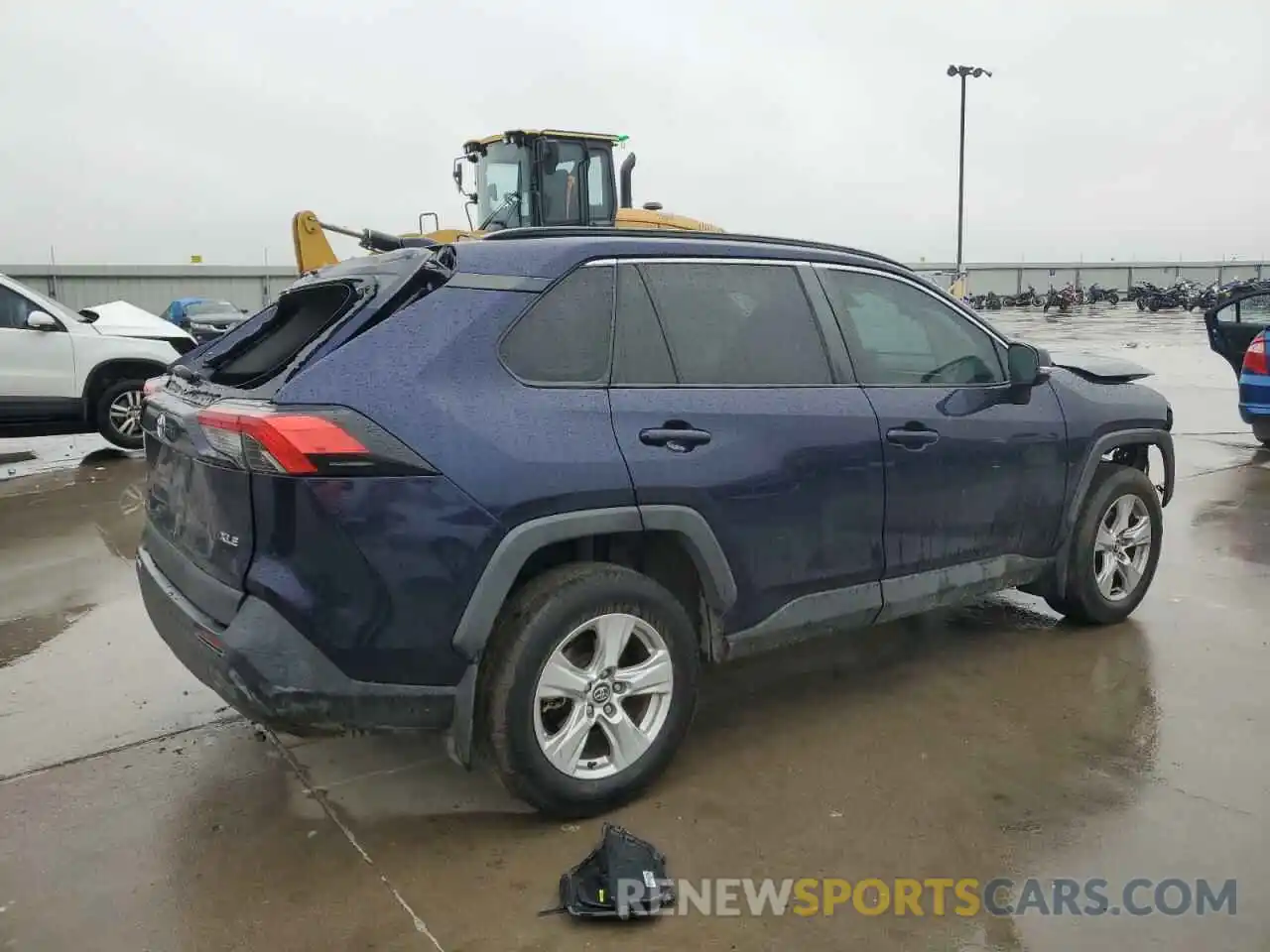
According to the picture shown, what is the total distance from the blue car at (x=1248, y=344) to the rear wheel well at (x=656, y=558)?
321 inches

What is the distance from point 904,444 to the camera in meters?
3.82

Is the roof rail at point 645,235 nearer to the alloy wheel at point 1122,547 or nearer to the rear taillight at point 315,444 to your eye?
the rear taillight at point 315,444

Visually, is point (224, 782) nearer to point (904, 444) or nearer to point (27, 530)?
point (904, 444)

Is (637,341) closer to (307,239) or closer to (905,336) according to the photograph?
(905,336)

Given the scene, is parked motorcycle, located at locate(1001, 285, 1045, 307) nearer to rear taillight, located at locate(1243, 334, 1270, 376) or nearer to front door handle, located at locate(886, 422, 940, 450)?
rear taillight, located at locate(1243, 334, 1270, 376)

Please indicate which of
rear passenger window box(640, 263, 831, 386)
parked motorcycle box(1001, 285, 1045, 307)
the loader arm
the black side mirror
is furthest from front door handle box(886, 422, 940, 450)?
parked motorcycle box(1001, 285, 1045, 307)

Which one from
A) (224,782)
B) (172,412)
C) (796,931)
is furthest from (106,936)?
(796,931)

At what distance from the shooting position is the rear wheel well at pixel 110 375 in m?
9.62

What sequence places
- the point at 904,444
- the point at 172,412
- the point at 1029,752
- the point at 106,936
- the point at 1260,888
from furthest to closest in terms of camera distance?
the point at 904,444
the point at 1029,752
the point at 172,412
the point at 1260,888
the point at 106,936

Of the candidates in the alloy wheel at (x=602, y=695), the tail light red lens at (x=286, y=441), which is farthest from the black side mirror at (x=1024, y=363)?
the tail light red lens at (x=286, y=441)

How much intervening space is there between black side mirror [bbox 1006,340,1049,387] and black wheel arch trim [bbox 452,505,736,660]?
181 centimetres

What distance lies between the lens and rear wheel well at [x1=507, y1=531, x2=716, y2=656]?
10.5 ft

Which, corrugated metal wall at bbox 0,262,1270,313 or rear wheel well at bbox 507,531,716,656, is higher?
corrugated metal wall at bbox 0,262,1270,313

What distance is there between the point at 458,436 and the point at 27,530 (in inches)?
217
